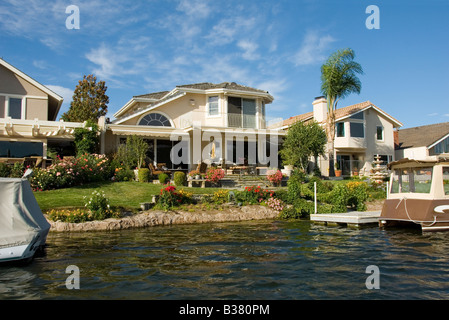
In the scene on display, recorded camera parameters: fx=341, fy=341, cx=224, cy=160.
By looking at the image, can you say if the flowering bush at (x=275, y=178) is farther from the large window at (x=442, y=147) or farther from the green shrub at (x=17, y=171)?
the large window at (x=442, y=147)

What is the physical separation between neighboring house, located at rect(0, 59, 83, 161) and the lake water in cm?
1123

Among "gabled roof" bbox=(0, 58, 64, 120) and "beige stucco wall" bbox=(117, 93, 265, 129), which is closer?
"gabled roof" bbox=(0, 58, 64, 120)

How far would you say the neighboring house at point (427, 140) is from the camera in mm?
35225

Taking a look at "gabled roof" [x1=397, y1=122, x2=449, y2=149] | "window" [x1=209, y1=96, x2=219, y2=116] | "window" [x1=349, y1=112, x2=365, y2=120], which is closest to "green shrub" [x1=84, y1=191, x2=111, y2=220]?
"window" [x1=209, y1=96, x2=219, y2=116]

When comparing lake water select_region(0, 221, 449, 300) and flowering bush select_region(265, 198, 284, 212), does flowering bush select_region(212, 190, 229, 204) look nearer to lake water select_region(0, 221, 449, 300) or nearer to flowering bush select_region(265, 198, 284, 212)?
flowering bush select_region(265, 198, 284, 212)

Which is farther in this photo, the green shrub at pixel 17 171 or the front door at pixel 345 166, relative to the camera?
the front door at pixel 345 166

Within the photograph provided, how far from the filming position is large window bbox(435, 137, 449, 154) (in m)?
35.9

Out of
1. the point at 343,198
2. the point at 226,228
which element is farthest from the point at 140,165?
the point at 343,198

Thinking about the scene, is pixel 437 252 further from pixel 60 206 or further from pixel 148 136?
pixel 148 136

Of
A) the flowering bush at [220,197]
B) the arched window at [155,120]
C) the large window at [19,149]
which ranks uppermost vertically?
the arched window at [155,120]

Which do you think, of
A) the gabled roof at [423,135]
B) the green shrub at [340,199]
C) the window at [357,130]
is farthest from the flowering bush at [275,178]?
the gabled roof at [423,135]

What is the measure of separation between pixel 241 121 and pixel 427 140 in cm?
2194

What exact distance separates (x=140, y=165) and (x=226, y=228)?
10.2 metres

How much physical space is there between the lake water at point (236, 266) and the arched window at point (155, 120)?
46.9 feet
